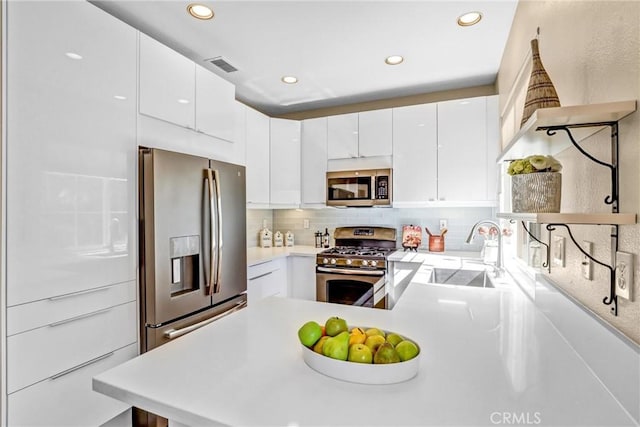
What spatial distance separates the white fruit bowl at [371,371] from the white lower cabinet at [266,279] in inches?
81.9

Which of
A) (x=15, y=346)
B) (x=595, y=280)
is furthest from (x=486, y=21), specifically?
(x=15, y=346)

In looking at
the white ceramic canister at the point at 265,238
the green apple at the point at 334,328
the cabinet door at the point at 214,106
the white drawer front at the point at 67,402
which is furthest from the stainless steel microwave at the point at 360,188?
the green apple at the point at 334,328

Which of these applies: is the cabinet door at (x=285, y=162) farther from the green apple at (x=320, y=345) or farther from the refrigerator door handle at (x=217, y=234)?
the green apple at (x=320, y=345)

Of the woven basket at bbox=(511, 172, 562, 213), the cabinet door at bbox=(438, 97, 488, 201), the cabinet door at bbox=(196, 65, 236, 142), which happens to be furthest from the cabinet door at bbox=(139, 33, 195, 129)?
the cabinet door at bbox=(438, 97, 488, 201)

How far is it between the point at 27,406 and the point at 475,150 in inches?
131

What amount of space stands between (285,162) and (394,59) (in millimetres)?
1478

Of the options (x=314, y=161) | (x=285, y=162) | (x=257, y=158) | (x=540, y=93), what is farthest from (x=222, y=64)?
(x=540, y=93)

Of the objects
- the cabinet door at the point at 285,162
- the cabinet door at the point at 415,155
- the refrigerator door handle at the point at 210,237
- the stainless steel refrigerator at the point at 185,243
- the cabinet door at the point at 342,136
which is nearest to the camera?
the stainless steel refrigerator at the point at 185,243

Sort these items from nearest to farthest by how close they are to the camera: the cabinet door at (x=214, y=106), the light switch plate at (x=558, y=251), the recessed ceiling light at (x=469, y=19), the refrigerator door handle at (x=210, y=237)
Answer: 1. the light switch plate at (x=558, y=251)
2. the recessed ceiling light at (x=469, y=19)
3. the refrigerator door handle at (x=210, y=237)
4. the cabinet door at (x=214, y=106)

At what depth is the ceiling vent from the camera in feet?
8.51

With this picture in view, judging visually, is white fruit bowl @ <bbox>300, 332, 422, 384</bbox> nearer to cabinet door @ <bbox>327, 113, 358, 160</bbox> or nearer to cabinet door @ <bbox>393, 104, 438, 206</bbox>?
cabinet door @ <bbox>393, 104, 438, 206</bbox>

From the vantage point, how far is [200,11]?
1.97 meters

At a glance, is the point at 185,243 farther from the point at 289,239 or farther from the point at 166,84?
the point at 289,239

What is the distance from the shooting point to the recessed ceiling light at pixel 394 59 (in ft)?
8.43
